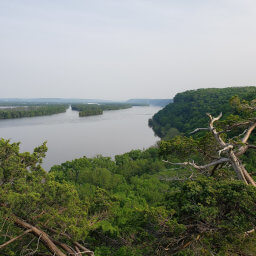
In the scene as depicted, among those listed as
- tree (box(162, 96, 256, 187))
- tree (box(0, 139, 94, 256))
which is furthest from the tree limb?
tree (box(162, 96, 256, 187))

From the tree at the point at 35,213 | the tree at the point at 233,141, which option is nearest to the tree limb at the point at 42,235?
the tree at the point at 35,213

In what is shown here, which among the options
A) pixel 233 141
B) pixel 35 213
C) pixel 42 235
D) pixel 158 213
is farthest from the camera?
pixel 233 141

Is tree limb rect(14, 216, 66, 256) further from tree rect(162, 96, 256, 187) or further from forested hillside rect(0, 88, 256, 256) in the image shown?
tree rect(162, 96, 256, 187)

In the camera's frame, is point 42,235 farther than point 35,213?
No

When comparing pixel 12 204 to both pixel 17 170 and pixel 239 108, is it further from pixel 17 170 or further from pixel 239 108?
pixel 239 108

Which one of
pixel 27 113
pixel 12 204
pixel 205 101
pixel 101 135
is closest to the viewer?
pixel 12 204

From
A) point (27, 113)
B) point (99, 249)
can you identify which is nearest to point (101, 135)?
point (99, 249)

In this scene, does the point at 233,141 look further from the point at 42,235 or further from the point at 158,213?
the point at 42,235

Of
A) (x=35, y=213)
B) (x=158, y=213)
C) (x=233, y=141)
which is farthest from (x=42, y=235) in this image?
(x=233, y=141)

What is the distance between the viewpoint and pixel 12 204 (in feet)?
13.8

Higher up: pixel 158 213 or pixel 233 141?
pixel 233 141

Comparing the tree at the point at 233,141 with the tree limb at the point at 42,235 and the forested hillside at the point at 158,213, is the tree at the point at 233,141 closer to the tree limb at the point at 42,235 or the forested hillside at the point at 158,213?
the forested hillside at the point at 158,213

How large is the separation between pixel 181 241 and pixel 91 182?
10444mm

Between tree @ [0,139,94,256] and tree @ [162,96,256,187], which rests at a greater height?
tree @ [162,96,256,187]
